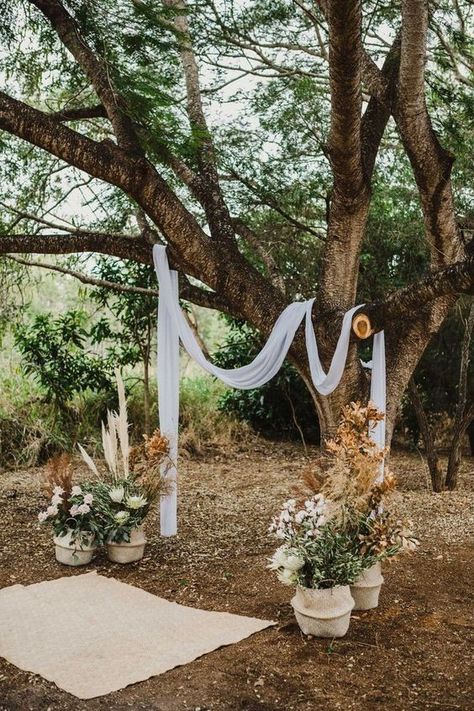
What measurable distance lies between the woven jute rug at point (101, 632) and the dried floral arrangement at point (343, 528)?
418 mm

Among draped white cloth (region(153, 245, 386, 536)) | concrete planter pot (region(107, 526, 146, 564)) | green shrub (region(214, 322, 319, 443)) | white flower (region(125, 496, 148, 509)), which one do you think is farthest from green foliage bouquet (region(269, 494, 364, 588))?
green shrub (region(214, 322, 319, 443))

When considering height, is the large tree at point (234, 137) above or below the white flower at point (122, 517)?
above

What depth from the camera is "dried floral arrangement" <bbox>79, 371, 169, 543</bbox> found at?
15.7 feet

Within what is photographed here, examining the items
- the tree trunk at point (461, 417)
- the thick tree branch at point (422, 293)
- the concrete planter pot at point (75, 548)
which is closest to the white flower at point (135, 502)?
the concrete planter pot at point (75, 548)

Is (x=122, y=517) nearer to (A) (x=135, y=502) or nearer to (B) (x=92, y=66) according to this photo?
(A) (x=135, y=502)

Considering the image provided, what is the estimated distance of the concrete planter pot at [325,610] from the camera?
11.5 feet

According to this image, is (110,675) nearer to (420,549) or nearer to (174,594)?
(174,594)

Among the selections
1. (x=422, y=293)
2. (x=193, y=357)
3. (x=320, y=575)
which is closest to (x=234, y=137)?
(x=193, y=357)

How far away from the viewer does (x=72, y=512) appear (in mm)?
4684

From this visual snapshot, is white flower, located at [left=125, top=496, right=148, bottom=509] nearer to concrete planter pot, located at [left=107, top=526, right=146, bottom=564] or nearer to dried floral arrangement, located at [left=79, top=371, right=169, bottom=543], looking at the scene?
dried floral arrangement, located at [left=79, top=371, right=169, bottom=543]

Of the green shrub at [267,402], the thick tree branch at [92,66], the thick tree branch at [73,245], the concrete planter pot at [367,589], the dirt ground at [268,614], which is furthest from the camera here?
the green shrub at [267,402]

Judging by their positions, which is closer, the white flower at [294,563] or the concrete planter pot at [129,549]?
the white flower at [294,563]

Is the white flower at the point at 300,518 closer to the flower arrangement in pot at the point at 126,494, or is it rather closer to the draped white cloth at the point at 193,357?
the flower arrangement in pot at the point at 126,494

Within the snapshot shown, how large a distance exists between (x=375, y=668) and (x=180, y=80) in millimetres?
4734
